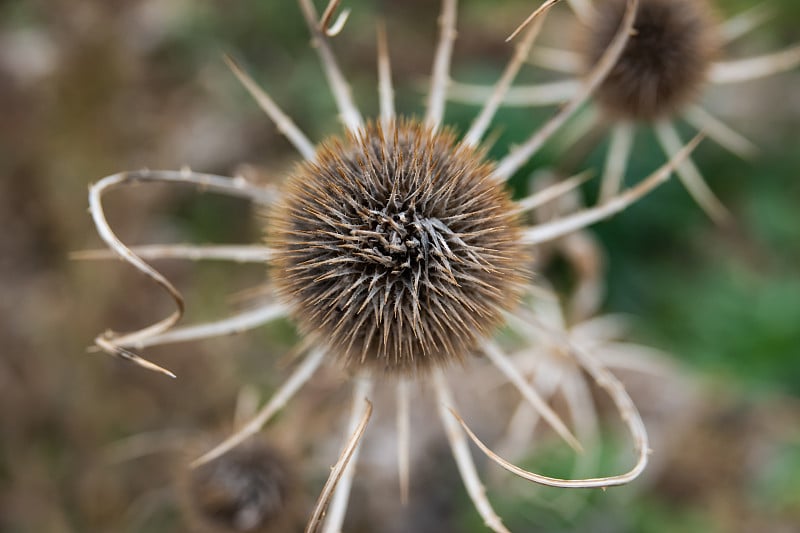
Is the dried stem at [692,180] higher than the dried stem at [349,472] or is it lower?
higher

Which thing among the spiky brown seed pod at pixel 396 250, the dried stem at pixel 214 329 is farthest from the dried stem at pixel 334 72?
the dried stem at pixel 214 329

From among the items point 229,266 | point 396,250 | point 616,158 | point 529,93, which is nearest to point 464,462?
point 396,250

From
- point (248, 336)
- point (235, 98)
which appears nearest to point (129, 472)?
point (248, 336)

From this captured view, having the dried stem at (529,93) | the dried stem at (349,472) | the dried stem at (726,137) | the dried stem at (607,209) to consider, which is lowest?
the dried stem at (349,472)

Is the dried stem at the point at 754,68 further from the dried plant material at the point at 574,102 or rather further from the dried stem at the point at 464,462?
the dried stem at the point at 464,462

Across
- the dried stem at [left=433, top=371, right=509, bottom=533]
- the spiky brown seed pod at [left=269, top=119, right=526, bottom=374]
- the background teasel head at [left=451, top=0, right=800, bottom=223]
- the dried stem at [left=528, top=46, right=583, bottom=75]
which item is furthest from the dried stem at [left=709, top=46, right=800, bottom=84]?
the dried stem at [left=433, top=371, right=509, bottom=533]

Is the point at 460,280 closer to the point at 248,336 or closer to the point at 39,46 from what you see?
the point at 248,336
